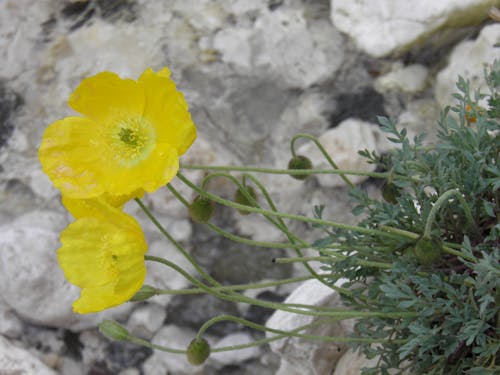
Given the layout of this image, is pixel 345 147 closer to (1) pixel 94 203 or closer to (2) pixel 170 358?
(2) pixel 170 358

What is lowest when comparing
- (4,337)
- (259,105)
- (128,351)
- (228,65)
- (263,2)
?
(128,351)

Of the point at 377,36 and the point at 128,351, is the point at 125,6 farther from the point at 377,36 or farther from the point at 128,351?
the point at 128,351

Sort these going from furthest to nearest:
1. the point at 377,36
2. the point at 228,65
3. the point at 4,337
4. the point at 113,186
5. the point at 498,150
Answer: the point at 228,65, the point at 377,36, the point at 4,337, the point at 498,150, the point at 113,186

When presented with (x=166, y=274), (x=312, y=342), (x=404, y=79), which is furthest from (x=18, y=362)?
(x=404, y=79)

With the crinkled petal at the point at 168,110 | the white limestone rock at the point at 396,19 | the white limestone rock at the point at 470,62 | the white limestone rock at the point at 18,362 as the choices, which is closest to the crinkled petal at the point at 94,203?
the crinkled petal at the point at 168,110

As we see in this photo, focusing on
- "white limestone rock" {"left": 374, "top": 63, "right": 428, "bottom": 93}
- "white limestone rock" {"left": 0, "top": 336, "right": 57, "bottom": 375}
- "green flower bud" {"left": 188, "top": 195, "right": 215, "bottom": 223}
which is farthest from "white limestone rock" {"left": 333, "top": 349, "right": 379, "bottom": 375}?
"white limestone rock" {"left": 374, "top": 63, "right": 428, "bottom": 93}

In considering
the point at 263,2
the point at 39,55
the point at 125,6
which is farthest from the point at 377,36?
the point at 39,55
